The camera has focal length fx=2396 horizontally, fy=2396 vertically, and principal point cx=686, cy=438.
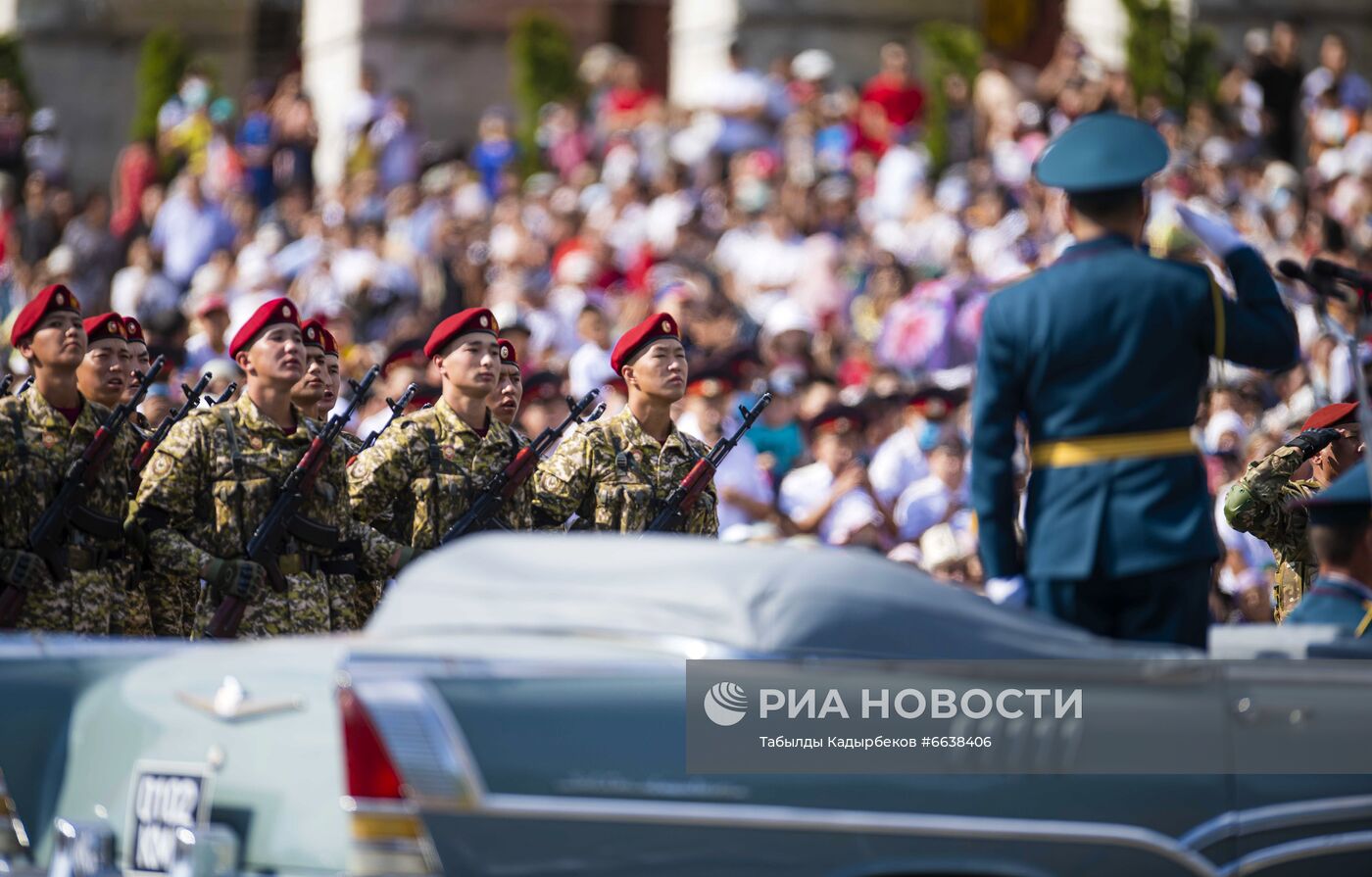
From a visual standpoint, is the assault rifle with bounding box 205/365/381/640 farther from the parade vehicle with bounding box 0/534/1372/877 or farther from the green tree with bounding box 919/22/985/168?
the green tree with bounding box 919/22/985/168

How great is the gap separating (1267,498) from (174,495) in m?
3.88

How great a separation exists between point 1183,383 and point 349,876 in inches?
88.1

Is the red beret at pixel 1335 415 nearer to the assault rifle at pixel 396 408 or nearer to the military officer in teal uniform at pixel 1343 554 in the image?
the military officer in teal uniform at pixel 1343 554

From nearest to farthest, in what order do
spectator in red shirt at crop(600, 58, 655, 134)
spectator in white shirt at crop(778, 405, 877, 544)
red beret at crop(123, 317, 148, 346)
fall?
red beret at crop(123, 317, 148, 346) < spectator in white shirt at crop(778, 405, 877, 544) < spectator in red shirt at crop(600, 58, 655, 134)

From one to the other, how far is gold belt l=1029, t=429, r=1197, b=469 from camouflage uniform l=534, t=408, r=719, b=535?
12.0 ft

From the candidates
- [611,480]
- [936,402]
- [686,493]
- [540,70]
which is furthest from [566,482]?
[540,70]

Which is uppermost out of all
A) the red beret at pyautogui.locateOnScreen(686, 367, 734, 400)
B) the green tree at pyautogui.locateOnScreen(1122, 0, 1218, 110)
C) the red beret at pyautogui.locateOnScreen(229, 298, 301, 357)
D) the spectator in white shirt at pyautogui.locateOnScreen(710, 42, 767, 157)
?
the green tree at pyautogui.locateOnScreen(1122, 0, 1218, 110)

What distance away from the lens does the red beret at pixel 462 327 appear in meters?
9.17

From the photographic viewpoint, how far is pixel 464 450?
9.12 m

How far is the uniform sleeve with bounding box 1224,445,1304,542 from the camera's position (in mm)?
8641

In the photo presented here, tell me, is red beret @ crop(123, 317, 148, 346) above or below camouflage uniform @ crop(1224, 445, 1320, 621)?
above

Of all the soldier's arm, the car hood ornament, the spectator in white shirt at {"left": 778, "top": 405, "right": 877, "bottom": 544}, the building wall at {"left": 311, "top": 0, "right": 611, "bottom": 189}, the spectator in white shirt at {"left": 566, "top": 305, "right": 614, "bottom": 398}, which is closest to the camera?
the car hood ornament

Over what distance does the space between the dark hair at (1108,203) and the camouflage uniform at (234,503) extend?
3.70 m

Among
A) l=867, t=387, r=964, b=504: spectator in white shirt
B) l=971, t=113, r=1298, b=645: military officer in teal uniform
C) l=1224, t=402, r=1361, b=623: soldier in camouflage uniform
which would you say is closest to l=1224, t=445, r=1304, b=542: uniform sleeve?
l=1224, t=402, r=1361, b=623: soldier in camouflage uniform
